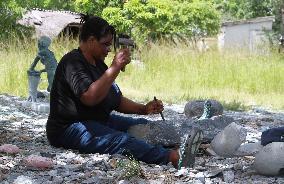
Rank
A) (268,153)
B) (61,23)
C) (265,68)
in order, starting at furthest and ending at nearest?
(61,23), (265,68), (268,153)

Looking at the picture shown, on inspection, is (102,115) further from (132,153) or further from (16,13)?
(16,13)

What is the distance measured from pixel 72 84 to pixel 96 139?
1.47 feet

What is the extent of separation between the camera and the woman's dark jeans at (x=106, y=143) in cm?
409

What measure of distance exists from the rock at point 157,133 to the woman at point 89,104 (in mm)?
373

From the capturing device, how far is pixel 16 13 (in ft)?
49.1

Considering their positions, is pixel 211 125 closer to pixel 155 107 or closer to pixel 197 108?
pixel 155 107

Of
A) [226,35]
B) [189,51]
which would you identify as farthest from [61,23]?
[226,35]

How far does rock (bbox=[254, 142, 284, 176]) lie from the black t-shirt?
1.28 meters

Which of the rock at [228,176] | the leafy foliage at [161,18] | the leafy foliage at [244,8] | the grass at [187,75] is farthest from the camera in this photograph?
the leafy foliage at [244,8]

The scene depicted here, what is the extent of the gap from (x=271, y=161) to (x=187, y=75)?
8153 mm

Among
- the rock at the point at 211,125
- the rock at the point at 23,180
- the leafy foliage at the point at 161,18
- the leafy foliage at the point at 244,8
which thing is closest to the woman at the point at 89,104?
the rock at the point at 23,180

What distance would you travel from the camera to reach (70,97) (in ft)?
14.2

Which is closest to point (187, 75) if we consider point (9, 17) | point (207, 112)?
point (9, 17)

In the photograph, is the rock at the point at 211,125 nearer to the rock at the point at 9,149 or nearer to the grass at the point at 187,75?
the rock at the point at 9,149
